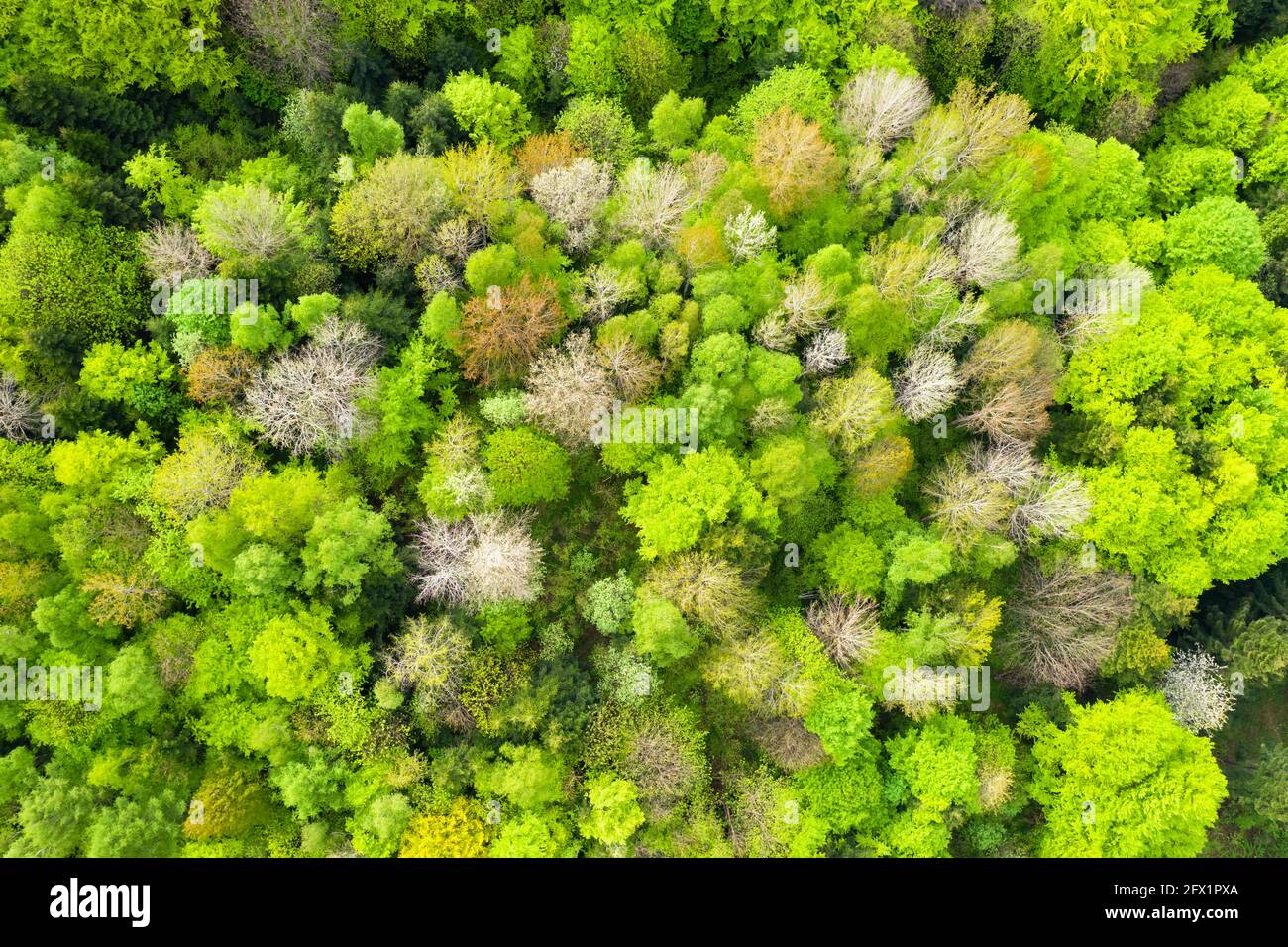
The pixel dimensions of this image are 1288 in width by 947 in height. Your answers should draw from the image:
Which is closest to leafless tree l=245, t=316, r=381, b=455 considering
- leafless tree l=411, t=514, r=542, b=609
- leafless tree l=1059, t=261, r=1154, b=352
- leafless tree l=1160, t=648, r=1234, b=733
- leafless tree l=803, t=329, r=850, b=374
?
leafless tree l=411, t=514, r=542, b=609

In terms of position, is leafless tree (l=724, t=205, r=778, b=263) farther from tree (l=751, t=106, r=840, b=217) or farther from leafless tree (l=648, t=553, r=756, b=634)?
leafless tree (l=648, t=553, r=756, b=634)

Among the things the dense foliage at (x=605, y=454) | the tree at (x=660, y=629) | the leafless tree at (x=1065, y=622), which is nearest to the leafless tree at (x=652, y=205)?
the dense foliage at (x=605, y=454)

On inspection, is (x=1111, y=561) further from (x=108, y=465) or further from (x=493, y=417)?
(x=108, y=465)

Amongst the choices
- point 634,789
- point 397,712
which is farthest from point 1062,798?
point 397,712

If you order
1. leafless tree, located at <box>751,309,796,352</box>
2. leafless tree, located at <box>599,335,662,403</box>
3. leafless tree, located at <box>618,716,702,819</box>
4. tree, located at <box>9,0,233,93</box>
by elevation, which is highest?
tree, located at <box>9,0,233,93</box>

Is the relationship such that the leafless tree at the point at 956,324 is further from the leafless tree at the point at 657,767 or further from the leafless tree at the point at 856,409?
the leafless tree at the point at 657,767

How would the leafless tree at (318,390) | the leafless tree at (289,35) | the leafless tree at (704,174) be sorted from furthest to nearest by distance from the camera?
the leafless tree at (289,35) < the leafless tree at (704,174) < the leafless tree at (318,390)
